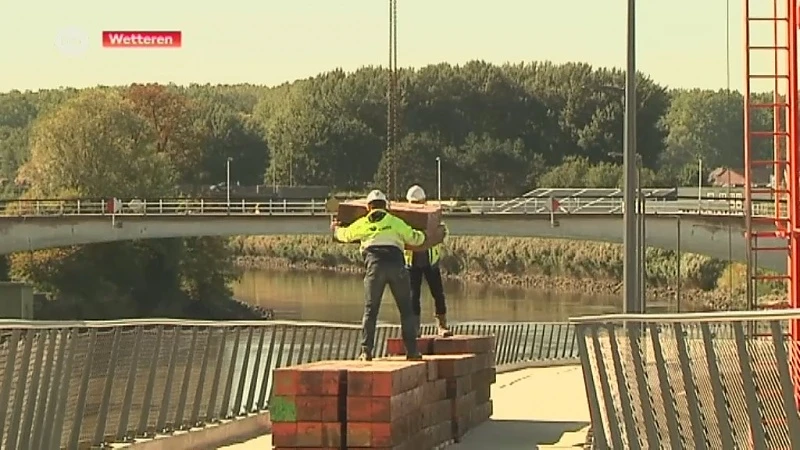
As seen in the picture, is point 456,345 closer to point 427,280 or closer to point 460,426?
point 427,280

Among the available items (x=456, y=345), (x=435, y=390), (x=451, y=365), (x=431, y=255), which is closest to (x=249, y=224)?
(x=431, y=255)

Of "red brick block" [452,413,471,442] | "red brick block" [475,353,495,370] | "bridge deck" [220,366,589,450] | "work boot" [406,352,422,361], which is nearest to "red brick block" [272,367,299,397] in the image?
"work boot" [406,352,422,361]

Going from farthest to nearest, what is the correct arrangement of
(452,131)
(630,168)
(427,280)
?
(452,131)
(630,168)
(427,280)

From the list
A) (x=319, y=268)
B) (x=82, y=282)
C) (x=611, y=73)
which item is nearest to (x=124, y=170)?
(x=82, y=282)

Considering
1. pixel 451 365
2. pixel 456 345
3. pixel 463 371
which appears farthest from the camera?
pixel 456 345

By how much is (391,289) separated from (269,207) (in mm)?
68379

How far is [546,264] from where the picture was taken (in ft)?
371

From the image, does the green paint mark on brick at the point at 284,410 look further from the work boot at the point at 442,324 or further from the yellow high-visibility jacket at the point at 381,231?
the work boot at the point at 442,324

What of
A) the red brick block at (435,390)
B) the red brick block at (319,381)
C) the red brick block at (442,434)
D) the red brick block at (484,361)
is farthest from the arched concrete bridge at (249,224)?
the red brick block at (319,381)

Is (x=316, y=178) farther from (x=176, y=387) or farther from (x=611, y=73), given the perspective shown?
(x=176, y=387)

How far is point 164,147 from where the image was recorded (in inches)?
5197

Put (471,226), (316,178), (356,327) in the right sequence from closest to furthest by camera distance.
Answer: (356,327) < (471,226) < (316,178)

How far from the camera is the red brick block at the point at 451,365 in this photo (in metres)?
19.0

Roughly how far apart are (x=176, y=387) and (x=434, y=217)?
10.5ft
